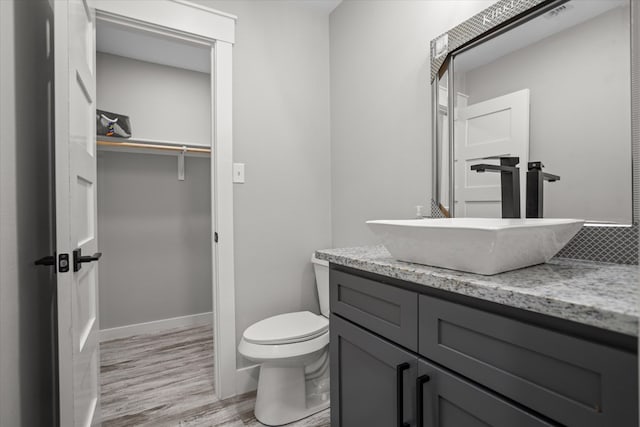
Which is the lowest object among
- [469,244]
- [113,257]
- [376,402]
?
[376,402]

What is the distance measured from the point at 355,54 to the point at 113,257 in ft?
8.10

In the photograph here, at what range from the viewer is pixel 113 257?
2750 mm

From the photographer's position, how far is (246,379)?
1.97 meters

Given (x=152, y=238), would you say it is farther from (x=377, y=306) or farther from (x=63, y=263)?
(x=377, y=306)

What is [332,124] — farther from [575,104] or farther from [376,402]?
[376,402]

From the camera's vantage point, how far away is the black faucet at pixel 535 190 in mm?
1000

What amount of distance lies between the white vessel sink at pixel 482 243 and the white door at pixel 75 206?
1004 mm

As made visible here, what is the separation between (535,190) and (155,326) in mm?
3048

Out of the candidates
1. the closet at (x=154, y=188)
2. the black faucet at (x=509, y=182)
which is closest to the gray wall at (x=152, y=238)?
the closet at (x=154, y=188)

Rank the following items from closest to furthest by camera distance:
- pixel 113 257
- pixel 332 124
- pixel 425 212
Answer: pixel 425 212, pixel 332 124, pixel 113 257

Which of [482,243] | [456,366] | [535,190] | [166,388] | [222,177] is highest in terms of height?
[222,177]

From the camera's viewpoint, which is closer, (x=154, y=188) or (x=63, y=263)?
(x=63, y=263)

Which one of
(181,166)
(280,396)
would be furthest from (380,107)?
(181,166)

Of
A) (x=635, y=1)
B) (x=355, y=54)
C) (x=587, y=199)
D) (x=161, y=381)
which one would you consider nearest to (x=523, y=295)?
(x=587, y=199)
